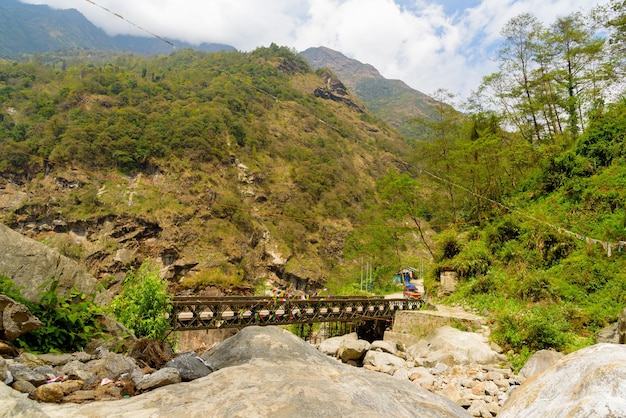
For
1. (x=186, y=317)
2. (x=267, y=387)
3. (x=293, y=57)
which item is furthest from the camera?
(x=293, y=57)

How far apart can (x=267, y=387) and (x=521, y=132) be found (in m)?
24.5

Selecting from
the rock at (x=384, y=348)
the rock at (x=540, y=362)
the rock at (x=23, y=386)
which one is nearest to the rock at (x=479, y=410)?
the rock at (x=540, y=362)

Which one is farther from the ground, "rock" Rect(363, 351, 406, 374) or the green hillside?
the green hillside

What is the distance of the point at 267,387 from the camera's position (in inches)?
82.8

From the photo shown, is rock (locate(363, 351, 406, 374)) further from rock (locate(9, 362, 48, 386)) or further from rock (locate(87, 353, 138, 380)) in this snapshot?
rock (locate(9, 362, 48, 386))

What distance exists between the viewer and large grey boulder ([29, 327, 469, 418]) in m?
1.87

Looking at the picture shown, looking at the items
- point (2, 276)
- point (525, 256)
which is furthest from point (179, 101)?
point (2, 276)

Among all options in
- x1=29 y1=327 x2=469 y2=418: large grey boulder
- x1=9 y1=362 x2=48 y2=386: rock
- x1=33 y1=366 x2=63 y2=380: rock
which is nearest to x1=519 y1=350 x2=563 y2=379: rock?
x1=29 y1=327 x2=469 y2=418: large grey boulder

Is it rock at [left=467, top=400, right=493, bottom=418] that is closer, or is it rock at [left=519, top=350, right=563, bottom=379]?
rock at [left=467, top=400, right=493, bottom=418]

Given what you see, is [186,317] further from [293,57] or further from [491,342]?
[293,57]

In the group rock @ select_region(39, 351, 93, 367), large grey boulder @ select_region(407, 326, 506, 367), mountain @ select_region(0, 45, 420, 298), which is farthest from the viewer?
mountain @ select_region(0, 45, 420, 298)

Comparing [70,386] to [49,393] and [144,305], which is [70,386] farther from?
[144,305]

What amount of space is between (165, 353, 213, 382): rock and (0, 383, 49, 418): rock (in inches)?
42.6

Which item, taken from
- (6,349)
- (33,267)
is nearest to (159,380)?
(6,349)
